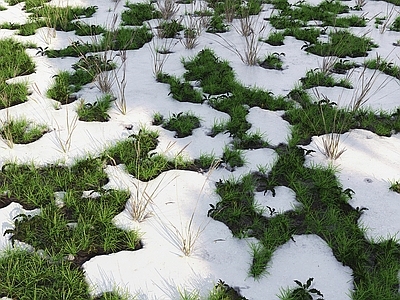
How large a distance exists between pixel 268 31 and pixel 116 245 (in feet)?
12.3

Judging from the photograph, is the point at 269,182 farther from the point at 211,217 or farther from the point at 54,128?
the point at 54,128

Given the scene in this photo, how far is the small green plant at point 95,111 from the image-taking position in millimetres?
3496

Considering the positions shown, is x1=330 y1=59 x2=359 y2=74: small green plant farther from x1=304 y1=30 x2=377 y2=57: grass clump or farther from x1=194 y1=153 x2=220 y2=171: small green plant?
x1=194 y1=153 x2=220 y2=171: small green plant

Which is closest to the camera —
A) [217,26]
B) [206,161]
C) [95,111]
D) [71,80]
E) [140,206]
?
[140,206]

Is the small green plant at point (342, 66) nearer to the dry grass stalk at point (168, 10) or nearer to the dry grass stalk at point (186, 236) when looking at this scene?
the dry grass stalk at point (168, 10)

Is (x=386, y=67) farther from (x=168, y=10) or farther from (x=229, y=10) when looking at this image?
(x=168, y=10)

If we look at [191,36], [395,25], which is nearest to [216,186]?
[191,36]

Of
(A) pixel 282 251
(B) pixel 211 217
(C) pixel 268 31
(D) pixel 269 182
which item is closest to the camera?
(A) pixel 282 251

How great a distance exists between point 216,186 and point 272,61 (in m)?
2.12

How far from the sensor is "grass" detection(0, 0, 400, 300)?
85.5 inches

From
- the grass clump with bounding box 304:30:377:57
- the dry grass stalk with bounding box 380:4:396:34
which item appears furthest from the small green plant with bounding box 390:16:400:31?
the grass clump with bounding box 304:30:377:57

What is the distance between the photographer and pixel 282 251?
2365 mm

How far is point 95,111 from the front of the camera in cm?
355

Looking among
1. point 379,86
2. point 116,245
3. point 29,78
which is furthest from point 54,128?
point 379,86
